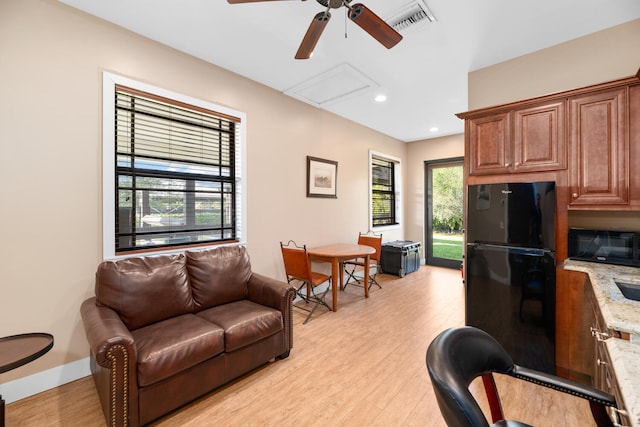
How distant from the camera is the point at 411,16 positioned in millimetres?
2217

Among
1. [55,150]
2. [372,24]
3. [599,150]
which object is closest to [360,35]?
[372,24]

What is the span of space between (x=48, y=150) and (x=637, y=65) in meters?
4.79

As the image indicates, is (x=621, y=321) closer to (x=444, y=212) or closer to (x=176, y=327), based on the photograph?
(x=176, y=327)

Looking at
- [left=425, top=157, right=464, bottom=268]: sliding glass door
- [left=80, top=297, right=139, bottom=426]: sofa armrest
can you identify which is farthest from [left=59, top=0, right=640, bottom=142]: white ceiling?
[left=425, top=157, right=464, bottom=268]: sliding glass door

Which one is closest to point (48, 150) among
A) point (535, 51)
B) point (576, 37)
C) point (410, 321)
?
point (410, 321)

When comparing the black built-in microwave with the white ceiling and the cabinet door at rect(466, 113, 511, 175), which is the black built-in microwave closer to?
the cabinet door at rect(466, 113, 511, 175)

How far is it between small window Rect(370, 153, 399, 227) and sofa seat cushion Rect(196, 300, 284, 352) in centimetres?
360

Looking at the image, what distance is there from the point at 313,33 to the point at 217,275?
2.19m

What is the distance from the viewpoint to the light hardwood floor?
5.86 feet

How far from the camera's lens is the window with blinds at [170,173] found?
245 cm

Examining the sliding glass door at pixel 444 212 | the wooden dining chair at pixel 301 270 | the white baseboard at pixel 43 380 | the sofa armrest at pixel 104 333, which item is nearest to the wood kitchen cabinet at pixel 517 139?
the wooden dining chair at pixel 301 270

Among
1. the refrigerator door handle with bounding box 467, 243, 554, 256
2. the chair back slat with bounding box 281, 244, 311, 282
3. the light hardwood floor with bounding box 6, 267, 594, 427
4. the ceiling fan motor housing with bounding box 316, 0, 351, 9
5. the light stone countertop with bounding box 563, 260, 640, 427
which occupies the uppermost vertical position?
the ceiling fan motor housing with bounding box 316, 0, 351, 9

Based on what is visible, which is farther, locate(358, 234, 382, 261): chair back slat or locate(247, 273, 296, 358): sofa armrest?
locate(358, 234, 382, 261): chair back slat

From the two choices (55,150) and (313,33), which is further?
(55,150)
